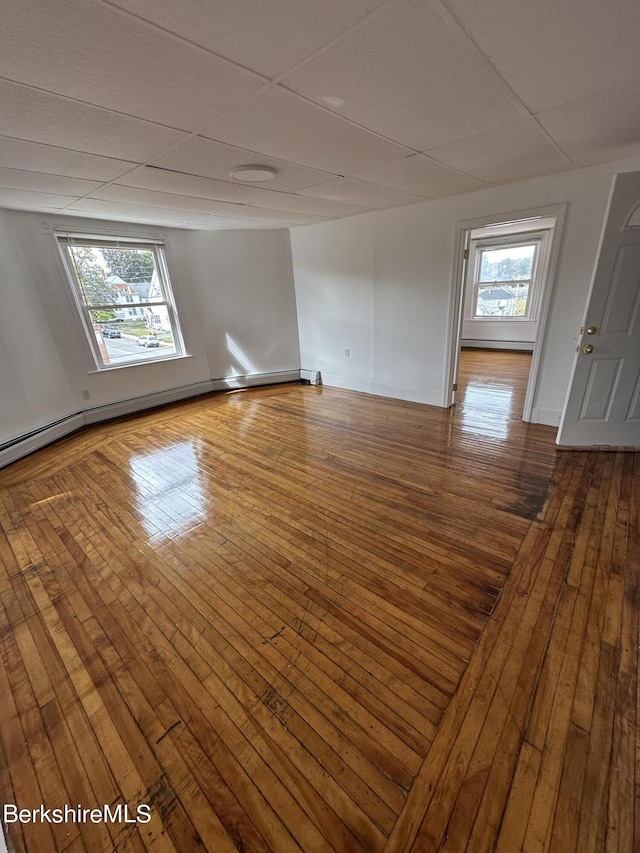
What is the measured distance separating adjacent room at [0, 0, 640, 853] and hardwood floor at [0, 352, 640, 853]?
0.01 metres

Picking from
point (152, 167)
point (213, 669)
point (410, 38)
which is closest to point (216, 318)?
point (152, 167)

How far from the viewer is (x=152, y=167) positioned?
243 cm

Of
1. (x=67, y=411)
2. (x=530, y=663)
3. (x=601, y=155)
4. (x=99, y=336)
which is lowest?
(x=530, y=663)

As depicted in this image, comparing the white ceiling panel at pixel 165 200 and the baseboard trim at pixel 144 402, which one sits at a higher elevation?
the white ceiling panel at pixel 165 200

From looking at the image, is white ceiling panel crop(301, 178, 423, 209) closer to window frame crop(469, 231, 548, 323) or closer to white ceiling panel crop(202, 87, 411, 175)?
white ceiling panel crop(202, 87, 411, 175)

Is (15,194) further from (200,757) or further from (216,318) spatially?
(200,757)

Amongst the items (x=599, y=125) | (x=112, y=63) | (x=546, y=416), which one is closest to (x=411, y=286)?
(x=546, y=416)

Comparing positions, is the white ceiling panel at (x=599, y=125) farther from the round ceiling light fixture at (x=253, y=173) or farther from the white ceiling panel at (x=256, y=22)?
the round ceiling light fixture at (x=253, y=173)

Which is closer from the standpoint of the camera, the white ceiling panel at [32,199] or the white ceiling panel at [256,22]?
the white ceiling panel at [256,22]

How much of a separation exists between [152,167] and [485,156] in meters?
2.40

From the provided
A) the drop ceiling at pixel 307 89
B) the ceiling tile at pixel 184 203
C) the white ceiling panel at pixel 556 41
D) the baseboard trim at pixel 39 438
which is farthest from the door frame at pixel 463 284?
the baseboard trim at pixel 39 438

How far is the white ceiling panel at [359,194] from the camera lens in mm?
3051

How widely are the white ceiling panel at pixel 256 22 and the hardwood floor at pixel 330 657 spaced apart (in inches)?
93.0

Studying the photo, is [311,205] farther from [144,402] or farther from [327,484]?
[144,402]
